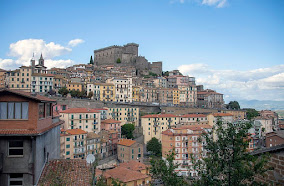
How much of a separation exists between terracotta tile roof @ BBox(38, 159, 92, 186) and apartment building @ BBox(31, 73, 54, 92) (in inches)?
2637

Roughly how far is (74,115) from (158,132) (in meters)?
22.6

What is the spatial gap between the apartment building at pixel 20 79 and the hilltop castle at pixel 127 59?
5282cm

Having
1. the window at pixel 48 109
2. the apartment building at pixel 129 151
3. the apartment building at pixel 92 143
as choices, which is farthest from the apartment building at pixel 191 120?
the window at pixel 48 109

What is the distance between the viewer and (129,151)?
48781 mm

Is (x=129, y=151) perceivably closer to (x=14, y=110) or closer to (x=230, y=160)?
(x=14, y=110)

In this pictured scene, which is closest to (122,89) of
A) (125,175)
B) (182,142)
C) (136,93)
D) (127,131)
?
(136,93)

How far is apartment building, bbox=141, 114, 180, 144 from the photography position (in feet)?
211

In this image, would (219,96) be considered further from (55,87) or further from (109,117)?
(55,87)

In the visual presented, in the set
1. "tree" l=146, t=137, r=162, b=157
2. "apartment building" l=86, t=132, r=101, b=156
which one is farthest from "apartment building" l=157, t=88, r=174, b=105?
"apartment building" l=86, t=132, r=101, b=156

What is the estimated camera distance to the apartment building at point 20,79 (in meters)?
72.3

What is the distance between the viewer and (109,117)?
67438 millimetres

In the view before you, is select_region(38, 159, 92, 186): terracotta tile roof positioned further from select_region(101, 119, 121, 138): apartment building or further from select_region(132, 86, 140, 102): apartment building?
select_region(132, 86, 140, 102): apartment building

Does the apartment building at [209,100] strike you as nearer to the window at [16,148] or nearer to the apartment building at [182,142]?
the apartment building at [182,142]

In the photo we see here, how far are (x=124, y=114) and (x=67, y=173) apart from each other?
5897cm
